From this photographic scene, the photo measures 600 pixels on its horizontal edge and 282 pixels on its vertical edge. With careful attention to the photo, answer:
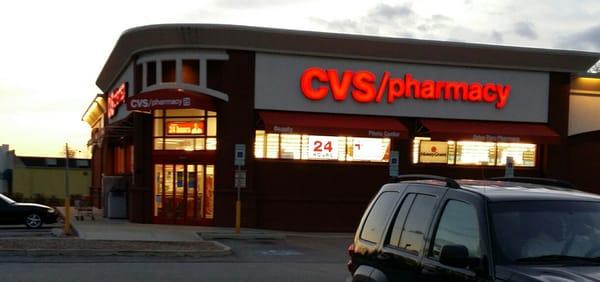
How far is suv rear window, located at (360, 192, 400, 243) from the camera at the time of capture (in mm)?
5898

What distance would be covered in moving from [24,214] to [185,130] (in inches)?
243

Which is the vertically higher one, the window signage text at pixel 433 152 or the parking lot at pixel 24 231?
the window signage text at pixel 433 152

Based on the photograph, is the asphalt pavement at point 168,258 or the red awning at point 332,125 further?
the red awning at point 332,125

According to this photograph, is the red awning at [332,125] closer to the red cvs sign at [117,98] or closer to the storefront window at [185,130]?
the storefront window at [185,130]

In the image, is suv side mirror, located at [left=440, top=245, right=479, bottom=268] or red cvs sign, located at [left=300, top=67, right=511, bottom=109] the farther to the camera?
red cvs sign, located at [left=300, top=67, right=511, bottom=109]

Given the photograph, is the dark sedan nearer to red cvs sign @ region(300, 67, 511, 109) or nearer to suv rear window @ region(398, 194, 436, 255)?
red cvs sign @ region(300, 67, 511, 109)

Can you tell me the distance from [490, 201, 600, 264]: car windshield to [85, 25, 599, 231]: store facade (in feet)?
58.0

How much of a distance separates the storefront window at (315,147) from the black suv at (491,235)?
17.8 m

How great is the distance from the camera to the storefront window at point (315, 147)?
23.4m

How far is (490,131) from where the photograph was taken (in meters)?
24.6

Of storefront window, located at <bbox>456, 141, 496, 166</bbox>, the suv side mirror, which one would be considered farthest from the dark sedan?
the suv side mirror

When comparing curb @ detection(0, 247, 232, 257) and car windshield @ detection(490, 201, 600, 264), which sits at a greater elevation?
car windshield @ detection(490, 201, 600, 264)

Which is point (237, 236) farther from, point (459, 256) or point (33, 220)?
point (459, 256)

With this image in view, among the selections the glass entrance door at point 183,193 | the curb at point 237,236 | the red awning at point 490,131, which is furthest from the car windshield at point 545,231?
the glass entrance door at point 183,193
